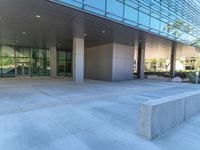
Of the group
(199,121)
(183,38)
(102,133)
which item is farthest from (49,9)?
(183,38)

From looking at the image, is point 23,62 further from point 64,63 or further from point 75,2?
point 75,2

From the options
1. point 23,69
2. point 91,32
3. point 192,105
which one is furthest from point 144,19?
point 23,69

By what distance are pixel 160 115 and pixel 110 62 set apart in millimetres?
15444

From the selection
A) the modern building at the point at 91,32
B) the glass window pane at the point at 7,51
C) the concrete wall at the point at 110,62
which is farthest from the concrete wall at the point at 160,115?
the glass window pane at the point at 7,51

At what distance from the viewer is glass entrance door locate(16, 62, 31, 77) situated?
24422mm

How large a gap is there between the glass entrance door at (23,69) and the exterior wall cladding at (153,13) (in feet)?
Answer: 60.0

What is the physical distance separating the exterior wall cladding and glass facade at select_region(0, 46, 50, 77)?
700 inches

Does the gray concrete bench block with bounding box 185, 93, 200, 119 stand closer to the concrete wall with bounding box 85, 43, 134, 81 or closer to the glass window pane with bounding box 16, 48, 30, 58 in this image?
the concrete wall with bounding box 85, 43, 134, 81

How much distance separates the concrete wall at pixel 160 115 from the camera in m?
4.08

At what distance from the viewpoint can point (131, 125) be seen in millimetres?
5039

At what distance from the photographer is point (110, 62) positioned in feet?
64.0

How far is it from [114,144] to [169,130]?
2008 mm

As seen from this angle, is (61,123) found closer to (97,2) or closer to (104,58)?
(97,2)

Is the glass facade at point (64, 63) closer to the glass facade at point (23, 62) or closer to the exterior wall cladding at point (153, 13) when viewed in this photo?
the glass facade at point (23, 62)
